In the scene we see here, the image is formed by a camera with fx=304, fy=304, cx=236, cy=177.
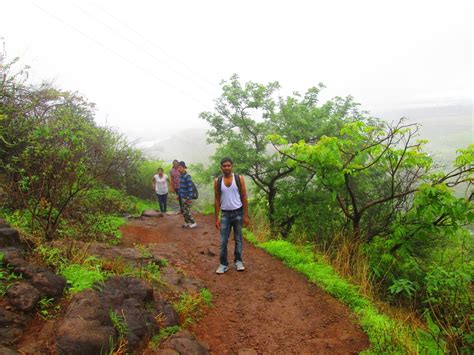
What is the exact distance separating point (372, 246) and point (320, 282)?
1833 mm

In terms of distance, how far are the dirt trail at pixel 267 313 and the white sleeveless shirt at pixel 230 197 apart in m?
1.28

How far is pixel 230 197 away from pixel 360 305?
2.58 meters

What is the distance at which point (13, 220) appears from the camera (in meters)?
4.94

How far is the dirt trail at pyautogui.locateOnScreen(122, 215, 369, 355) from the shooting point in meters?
3.59

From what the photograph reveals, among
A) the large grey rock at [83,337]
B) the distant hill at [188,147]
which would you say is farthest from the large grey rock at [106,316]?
the distant hill at [188,147]

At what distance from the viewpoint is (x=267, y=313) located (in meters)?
4.25

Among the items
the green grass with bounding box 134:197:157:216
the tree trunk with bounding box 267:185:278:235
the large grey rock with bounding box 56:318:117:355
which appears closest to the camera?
the large grey rock with bounding box 56:318:117:355

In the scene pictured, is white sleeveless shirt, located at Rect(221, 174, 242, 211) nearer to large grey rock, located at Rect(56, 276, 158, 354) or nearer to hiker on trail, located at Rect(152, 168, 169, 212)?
A: large grey rock, located at Rect(56, 276, 158, 354)

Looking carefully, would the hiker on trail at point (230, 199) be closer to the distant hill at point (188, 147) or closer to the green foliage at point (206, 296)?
the green foliage at point (206, 296)

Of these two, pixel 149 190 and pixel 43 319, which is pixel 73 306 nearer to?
pixel 43 319

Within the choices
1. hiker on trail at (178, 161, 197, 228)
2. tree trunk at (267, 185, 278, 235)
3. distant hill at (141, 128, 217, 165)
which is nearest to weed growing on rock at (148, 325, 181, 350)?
hiker on trail at (178, 161, 197, 228)

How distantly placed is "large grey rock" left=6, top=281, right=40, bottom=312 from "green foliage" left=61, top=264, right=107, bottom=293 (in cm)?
38

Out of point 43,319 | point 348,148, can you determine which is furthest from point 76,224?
point 348,148

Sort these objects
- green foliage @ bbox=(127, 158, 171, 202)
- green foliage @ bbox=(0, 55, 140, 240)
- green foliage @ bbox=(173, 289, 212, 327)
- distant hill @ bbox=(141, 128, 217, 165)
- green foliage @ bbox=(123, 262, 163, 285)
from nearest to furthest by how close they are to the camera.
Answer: green foliage @ bbox=(173, 289, 212, 327)
green foliage @ bbox=(123, 262, 163, 285)
green foliage @ bbox=(0, 55, 140, 240)
green foliage @ bbox=(127, 158, 171, 202)
distant hill @ bbox=(141, 128, 217, 165)
